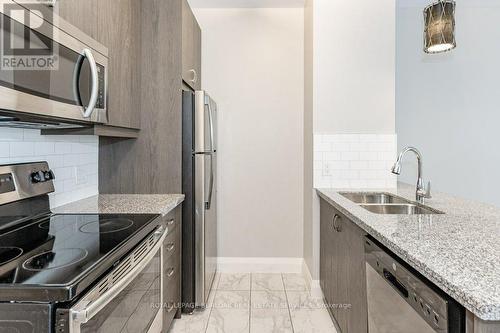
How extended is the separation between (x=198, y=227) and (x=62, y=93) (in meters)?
1.40

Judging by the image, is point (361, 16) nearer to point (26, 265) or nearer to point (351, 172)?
point (351, 172)

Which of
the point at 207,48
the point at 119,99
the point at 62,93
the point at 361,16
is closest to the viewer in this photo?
the point at 62,93

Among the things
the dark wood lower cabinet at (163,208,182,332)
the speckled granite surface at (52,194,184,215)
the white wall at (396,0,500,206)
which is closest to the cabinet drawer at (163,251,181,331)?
the dark wood lower cabinet at (163,208,182,332)

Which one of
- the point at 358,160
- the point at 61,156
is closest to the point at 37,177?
the point at 61,156

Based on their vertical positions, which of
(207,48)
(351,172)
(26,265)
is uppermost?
(207,48)

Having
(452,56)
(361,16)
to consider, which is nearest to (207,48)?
(361,16)

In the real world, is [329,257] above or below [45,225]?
below

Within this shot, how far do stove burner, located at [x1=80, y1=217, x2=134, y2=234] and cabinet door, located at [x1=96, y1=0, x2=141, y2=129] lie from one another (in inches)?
22.7

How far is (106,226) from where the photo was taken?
1.53 metres

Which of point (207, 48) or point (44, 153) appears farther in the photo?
point (207, 48)

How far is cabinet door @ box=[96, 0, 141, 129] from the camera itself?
1831mm

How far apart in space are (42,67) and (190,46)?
5.33ft

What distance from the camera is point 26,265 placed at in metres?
1.05

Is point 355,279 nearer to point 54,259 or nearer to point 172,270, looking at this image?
point 172,270
